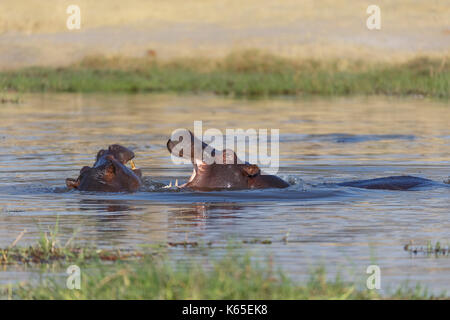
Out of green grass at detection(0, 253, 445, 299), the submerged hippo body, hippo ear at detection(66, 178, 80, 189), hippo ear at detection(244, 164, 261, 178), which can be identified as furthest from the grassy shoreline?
the submerged hippo body

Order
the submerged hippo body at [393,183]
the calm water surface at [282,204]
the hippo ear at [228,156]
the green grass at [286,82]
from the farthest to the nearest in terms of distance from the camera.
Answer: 1. the green grass at [286,82]
2. the submerged hippo body at [393,183]
3. the hippo ear at [228,156]
4. the calm water surface at [282,204]

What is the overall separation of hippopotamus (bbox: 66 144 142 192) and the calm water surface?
0.38 ft

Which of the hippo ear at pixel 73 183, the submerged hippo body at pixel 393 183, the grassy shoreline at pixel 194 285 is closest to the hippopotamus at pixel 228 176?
the submerged hippo body at pixel 393 183

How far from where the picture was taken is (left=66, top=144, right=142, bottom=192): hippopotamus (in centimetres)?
1129

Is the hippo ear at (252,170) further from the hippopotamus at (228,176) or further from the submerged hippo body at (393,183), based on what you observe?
the submerged hippo body at (393,183)

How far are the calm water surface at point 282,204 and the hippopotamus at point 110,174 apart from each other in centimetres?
11

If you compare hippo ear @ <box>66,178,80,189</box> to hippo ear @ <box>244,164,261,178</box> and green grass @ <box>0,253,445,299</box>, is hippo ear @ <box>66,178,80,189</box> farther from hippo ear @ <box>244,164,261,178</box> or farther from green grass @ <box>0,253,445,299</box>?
green grass @ <box>0,253,445,299</box>

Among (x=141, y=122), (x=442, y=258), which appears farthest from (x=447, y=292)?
(x=141, y=122)

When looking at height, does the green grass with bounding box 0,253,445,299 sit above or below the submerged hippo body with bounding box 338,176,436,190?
below

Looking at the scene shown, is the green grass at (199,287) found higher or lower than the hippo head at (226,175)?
lower

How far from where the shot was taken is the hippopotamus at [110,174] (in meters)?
11.3

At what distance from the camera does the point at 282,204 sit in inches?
437

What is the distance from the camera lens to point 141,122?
2695cm

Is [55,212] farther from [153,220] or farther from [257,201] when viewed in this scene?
[257,201]
